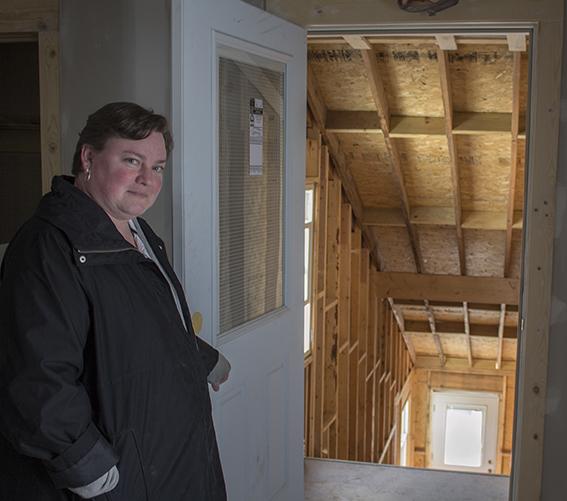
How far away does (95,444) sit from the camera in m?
1.54

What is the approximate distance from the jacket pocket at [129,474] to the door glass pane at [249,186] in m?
0.89

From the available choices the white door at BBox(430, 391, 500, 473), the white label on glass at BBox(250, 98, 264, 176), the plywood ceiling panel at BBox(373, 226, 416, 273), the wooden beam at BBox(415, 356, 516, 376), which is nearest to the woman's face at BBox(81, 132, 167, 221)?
the white label on glass at BBox(250, 98, 264, 176)

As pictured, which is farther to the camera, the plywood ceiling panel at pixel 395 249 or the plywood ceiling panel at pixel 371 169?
the plywood ceiling panel at pixel 395 249

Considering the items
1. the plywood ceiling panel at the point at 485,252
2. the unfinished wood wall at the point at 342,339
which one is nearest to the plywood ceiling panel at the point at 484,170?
the plywood ceiling panel at the point at 485,252

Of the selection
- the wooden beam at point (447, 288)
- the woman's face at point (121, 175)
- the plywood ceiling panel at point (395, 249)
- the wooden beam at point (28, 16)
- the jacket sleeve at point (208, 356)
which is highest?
the wooden beam at point (28, 16)

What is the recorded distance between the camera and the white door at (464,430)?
1005 centimetres

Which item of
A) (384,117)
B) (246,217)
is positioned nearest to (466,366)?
(384,117)

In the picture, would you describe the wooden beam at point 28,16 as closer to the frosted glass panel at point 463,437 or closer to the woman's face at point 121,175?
the woman's face at point 121,175

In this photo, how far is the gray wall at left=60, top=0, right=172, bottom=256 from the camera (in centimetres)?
245

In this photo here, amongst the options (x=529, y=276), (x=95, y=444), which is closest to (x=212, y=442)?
(x=95, y=444)

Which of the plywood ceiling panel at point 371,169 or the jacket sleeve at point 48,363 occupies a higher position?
the plywood ceiling panel at point 371,169

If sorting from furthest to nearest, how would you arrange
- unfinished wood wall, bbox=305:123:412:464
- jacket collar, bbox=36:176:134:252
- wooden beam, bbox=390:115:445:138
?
unfinished wood wall, bbox=305:123:412:464 → wooden beam, bbox=390:115:445:138 → jacket collar, bbox=36:176:134:252

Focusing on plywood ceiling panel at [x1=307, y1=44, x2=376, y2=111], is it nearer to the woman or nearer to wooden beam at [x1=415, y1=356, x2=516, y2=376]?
the woman

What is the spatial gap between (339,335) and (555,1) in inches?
162
